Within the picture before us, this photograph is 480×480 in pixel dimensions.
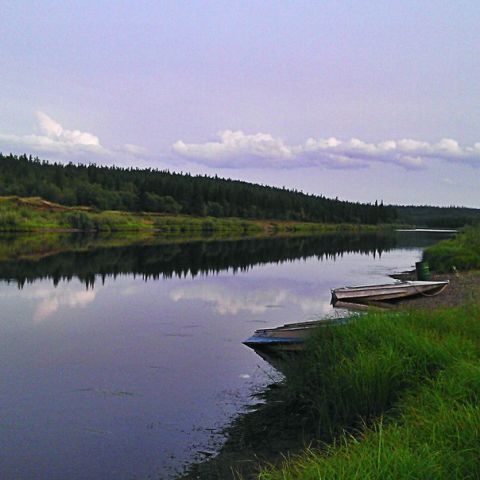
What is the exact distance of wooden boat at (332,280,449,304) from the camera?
23.2 m

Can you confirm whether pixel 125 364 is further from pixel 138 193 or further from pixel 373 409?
pixel 138 193

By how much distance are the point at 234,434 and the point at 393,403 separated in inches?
111

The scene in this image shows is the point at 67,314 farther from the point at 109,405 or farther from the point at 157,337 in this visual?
the point at 109,405

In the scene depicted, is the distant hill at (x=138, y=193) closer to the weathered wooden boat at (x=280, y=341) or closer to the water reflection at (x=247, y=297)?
the water reflection at (x=247, y=297)

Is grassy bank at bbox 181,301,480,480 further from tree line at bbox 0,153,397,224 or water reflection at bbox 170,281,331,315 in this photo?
tree line at bbox 0,153,397,224

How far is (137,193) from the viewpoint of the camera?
13262 centimetres

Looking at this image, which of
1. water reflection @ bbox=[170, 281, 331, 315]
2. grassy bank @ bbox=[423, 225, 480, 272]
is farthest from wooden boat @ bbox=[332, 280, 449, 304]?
grassy bank @ bbox=[423, 225, 480, 272]

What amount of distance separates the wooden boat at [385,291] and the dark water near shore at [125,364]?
4.21 feet

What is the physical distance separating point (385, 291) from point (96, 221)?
257ft

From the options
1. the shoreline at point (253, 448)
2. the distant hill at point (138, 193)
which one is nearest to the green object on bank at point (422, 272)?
the shoreline at point (253, 448)

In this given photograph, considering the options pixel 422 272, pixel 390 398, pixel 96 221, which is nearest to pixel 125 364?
pixel 390 398

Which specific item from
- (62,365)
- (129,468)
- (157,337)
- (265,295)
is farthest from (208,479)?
(265,295)

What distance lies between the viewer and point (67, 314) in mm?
20672

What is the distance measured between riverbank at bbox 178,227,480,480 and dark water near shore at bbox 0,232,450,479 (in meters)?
1.05
